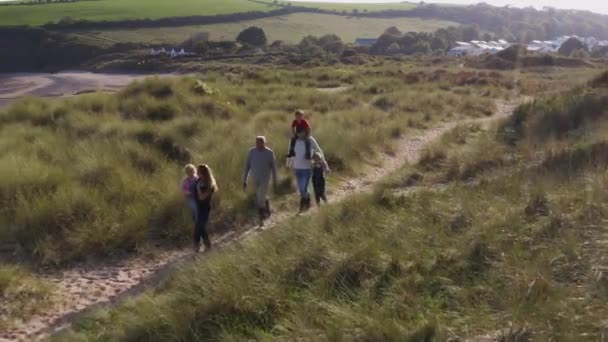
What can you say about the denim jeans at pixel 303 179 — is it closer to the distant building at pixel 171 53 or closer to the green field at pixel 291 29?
the distant building at pixel 171 53

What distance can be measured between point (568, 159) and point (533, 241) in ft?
17.1

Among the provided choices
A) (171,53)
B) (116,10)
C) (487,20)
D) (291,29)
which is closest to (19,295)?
(171,53)

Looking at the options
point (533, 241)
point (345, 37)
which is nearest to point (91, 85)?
point (533, 241)

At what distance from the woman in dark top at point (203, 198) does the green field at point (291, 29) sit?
75566mm

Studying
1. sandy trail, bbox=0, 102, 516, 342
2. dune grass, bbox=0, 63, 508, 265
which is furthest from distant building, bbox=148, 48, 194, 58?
sandy trail, bbox=0, 102, 516, 342

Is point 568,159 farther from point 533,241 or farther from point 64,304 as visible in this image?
point 64,304

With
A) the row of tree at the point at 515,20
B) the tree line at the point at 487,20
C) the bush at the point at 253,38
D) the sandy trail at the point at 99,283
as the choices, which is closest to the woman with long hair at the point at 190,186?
the sandy trail at the point at 99,283

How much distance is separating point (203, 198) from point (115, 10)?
102m

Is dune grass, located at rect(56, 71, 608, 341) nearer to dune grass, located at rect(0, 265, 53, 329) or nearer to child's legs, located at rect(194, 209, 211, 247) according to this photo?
dune grass, located at rect(0, 265, 53, 329)

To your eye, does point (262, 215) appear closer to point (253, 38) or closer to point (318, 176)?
point (318, 176)

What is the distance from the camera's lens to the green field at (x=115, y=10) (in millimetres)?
90812

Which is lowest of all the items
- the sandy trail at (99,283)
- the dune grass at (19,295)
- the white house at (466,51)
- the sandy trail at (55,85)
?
the sandy trail at (55,85)

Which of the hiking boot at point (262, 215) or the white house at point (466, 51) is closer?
the hiking boot at point (262, 215)

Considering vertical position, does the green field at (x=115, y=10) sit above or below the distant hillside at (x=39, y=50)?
above
